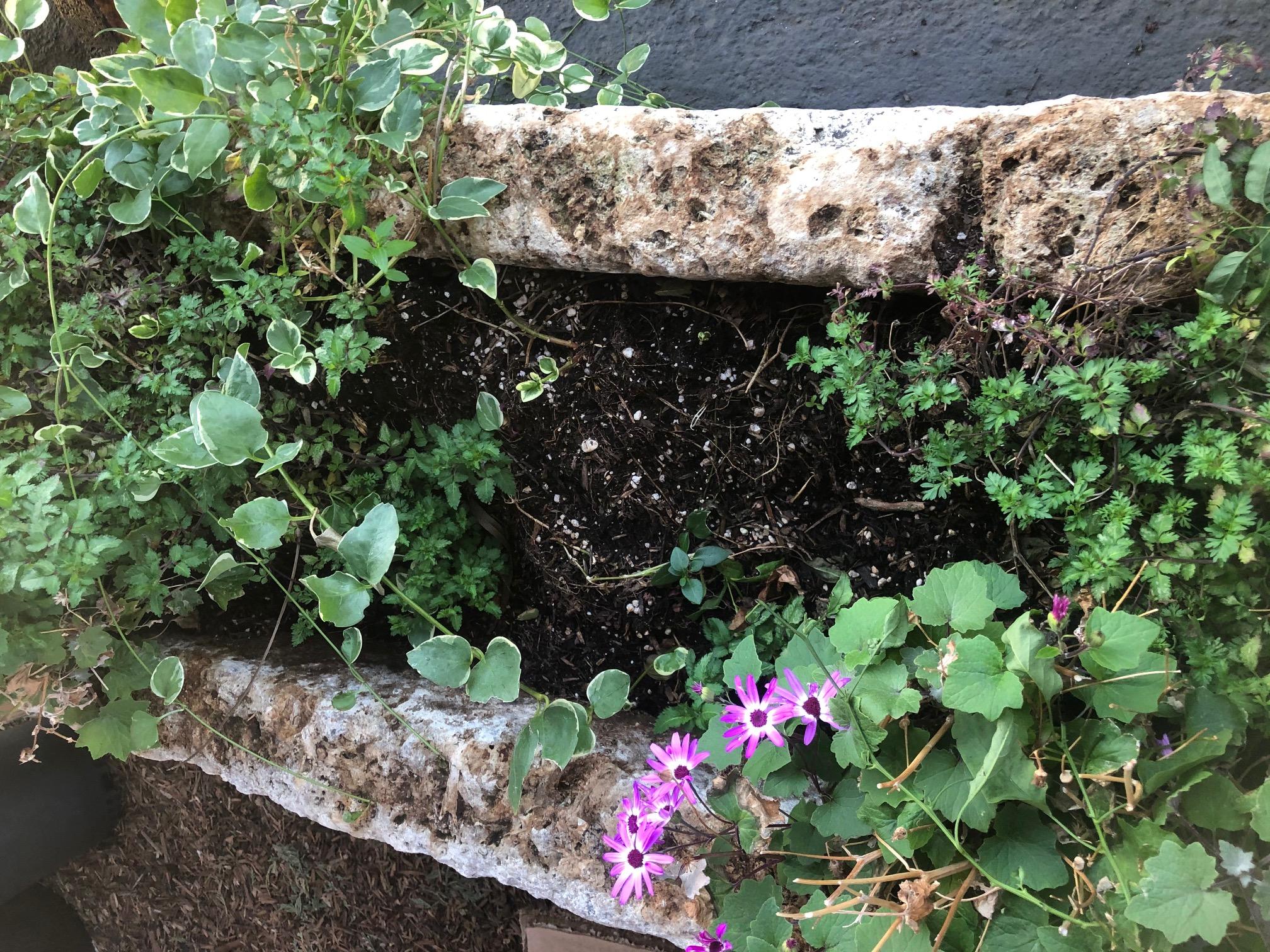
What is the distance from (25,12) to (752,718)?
6.98ft

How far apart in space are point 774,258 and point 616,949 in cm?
178

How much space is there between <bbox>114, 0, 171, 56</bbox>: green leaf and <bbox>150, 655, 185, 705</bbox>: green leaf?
127 cm

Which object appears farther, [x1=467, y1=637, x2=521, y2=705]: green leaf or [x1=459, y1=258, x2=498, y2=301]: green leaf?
[x1=459, y1=258, x2=498, y2=301]: green leaf

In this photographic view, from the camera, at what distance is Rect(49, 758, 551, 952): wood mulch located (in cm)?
239

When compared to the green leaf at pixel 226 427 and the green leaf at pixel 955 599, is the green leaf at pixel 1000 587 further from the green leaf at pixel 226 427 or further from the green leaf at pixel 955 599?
the green leaf at pixel 226 427

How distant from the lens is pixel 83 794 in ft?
8.75

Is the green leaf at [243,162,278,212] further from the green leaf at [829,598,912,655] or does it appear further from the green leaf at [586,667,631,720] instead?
the green leaf at [829,598,912,655]

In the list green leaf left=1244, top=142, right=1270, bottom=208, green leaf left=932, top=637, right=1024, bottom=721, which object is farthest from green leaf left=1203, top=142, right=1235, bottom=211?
green leaf left=932, top=637, right=1024, bottom=721

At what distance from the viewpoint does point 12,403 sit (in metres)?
1.59

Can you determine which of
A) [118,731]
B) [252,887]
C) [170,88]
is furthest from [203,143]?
[252,887]

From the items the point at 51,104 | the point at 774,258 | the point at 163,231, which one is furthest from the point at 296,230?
the point at 774,258

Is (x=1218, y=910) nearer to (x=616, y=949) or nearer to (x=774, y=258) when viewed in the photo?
(x=774, y=258)

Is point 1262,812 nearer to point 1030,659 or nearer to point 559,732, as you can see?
point 1030,659

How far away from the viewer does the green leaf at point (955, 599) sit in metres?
1.19
